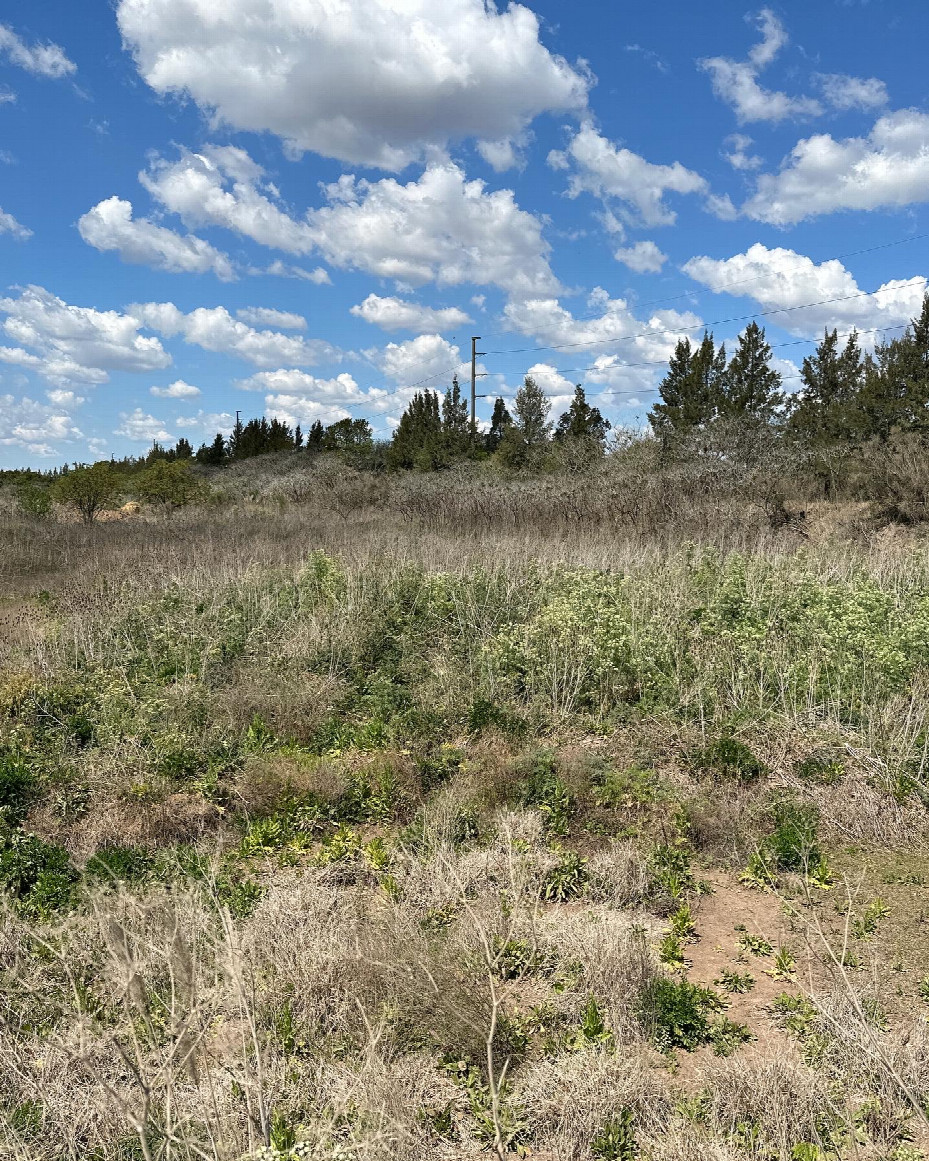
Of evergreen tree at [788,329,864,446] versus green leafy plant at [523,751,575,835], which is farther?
evergreen tree at [788,329,864,446]

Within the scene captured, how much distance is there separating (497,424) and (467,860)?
4436cm

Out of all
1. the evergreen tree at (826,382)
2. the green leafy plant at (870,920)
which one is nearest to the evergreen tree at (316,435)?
the evergreen tree at (826,382)

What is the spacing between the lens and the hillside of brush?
2.81 meters

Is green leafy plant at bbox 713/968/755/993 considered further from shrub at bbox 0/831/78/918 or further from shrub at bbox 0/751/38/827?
shrub at bbox 0/751/38/827

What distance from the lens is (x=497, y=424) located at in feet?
156

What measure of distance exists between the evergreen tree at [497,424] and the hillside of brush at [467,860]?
35.7m

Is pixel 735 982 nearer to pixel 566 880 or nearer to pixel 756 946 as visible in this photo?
pixel 756 946

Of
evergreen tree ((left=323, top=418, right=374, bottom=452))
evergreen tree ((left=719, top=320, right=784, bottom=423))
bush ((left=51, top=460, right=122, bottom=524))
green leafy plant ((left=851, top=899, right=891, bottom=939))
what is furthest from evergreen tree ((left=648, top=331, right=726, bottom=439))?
green leafy plant ((left=851, top=899, right=891, bottom=939))

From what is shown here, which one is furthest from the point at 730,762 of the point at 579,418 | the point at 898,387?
the point at 579,418

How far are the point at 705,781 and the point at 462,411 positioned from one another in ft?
123

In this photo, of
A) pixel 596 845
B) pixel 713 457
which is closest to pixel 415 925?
pixel 596 845

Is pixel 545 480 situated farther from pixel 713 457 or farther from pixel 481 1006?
pixel 481 1006

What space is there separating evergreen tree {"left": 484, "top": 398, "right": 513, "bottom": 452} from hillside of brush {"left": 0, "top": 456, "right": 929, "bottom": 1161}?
3572 cm

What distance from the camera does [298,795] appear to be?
5414 mm
